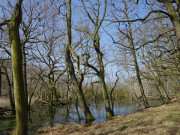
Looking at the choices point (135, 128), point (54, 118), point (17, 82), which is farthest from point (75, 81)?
point (135, 128)

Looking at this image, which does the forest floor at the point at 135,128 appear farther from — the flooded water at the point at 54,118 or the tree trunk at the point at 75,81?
the tree trunk at the point at 75,81

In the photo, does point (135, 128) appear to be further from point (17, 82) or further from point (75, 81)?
point (75, 81)

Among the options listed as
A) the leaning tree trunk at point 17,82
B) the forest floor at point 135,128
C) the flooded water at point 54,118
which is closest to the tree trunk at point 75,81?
the flooded water at point 54,118

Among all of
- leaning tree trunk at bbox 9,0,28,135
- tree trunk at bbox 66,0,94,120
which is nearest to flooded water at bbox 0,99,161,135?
tree trunk at bbox 66,0,94,120

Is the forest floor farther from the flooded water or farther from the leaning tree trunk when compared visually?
the flooded water

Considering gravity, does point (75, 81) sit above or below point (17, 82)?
above

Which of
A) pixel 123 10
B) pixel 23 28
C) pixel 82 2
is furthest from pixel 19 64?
pixel 123 10

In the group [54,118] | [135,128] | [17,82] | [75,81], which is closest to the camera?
[17,82]

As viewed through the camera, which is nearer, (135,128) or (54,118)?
(135,128)

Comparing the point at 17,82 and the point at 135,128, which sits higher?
the point at 17,82

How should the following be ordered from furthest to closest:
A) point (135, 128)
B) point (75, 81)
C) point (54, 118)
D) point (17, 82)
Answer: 1. point (54, 118)
2. point (75, 81)
3. point (135, 128)
4. point (17, 82)

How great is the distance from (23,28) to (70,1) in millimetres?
5338

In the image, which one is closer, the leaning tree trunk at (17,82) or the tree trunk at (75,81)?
the leaning tree trunk at (17,82)

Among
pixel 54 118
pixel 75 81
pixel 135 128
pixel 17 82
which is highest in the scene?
pixel 75 81
